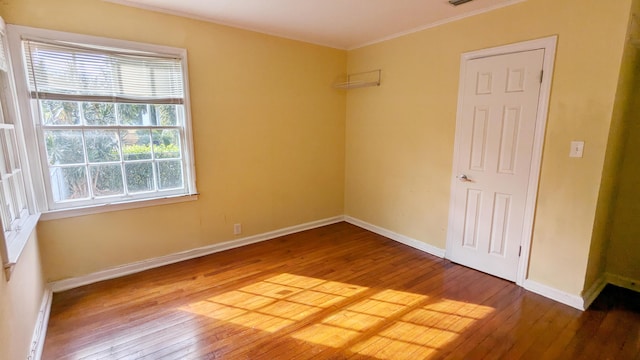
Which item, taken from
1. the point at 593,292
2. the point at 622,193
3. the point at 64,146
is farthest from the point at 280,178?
the point at 622,193

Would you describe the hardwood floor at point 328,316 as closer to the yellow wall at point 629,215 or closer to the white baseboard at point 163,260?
the white baseboard at point 163,260

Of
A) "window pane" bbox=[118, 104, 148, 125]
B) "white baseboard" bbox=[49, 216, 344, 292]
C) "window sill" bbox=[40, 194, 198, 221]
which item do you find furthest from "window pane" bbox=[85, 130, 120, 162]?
"white baseboard" bbox=[49, 216, 344, 292]

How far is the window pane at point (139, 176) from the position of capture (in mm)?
2783

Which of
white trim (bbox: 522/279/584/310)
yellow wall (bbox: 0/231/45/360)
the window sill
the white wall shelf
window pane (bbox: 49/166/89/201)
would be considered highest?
the white wall shelf

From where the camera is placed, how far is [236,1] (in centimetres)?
250

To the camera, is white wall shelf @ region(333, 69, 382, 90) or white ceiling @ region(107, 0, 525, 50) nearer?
white ceiling @ region(107, 0, 525, 50)

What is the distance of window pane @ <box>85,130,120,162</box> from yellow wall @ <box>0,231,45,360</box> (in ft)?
2.49

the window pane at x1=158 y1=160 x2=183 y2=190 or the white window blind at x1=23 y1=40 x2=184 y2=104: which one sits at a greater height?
the white window blind at x1=23 y1=40 x2=184 y2=104

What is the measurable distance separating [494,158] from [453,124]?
0.52m

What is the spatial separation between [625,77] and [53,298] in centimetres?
464

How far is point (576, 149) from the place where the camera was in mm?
2248

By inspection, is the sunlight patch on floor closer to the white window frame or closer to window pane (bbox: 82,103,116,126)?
the white window frame

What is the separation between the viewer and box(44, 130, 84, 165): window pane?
2.42 metres

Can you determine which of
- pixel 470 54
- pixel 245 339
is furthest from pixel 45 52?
pixel 470 54
